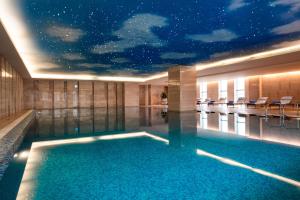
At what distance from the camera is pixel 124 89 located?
27406mm

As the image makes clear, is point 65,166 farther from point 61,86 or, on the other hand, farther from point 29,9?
point 61,86

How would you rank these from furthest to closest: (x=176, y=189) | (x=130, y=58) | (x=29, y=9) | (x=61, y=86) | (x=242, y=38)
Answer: (x=61, y=86)
(x=130, y=58)
(x=242, y=38)
(x=29, y=9)
(x=176, y=189)

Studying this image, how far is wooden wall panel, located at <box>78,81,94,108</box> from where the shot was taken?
25141 millimetres

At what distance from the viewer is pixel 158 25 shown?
7.46m

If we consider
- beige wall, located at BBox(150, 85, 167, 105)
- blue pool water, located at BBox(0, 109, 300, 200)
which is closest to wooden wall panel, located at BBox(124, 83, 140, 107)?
beige wall, located at BBox(150, 85, 167, 105)

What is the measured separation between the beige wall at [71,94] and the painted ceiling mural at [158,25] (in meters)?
13.3

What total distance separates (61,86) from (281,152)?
77.3ft

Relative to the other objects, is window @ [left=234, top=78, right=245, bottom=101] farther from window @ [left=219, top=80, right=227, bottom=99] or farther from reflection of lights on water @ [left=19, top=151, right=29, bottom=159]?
reflection of lights on water @ [left=19, top=151, right=29, bottom=159]

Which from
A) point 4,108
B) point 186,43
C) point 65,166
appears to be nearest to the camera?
point 65,166

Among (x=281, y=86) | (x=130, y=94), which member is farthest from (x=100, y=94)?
(x=281, y=86)

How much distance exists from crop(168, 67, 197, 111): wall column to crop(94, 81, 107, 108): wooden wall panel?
1183cm

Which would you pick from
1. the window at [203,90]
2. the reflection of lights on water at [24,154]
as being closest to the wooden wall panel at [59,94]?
the window at [203,90]

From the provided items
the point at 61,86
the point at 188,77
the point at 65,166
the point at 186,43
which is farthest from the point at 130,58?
the point at 61,86

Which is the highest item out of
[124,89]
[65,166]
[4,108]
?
[124,89]
